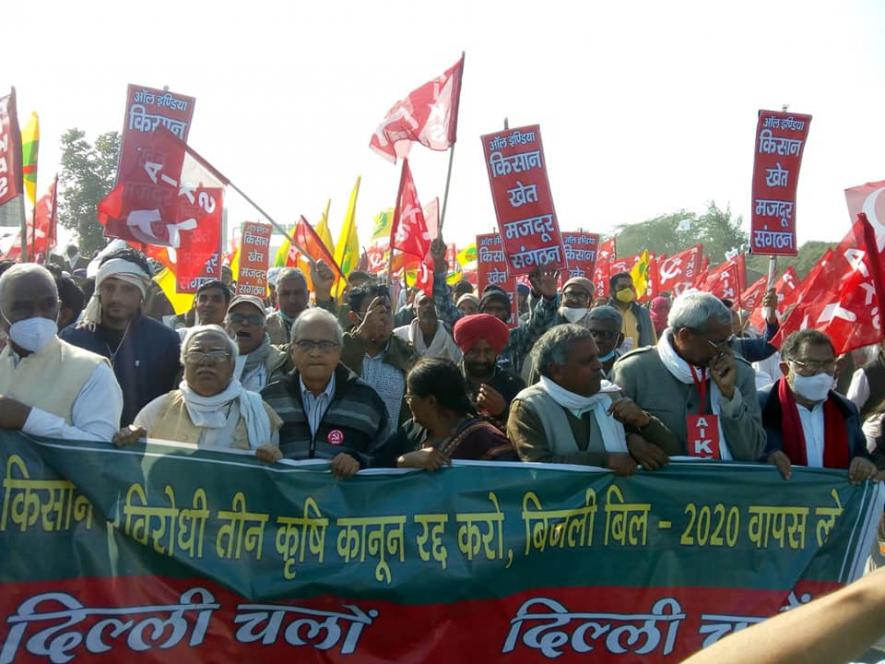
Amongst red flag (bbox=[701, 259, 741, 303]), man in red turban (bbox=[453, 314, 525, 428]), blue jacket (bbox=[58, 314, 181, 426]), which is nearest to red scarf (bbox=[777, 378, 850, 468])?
man in red turban (bbox=[453, 314, 525, 428])

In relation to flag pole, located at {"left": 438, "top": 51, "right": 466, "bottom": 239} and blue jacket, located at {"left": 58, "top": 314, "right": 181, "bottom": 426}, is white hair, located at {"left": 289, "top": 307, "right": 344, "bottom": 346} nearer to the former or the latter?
blue jacket, located at {"left": 58, "top": 314, "right": 181, "bottom": 426}

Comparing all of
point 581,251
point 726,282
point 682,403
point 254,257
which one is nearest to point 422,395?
point 682,403

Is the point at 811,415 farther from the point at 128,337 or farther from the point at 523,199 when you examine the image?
the point at 523,199

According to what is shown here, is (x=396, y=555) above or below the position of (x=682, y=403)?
below

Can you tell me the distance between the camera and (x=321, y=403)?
4.30 metres

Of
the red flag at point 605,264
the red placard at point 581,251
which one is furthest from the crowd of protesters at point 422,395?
the red flag at point 605,264

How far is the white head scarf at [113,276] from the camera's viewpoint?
4660 mm

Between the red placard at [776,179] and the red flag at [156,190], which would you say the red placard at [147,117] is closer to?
the red flag at [156,190]

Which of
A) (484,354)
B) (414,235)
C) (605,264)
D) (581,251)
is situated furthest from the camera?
(605,264)

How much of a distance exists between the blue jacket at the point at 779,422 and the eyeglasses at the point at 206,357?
93.1 inches

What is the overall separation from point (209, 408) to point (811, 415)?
2.71m

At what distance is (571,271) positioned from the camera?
1480cm

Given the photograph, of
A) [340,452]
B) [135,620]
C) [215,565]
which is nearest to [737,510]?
[340,452]

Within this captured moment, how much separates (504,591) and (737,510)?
1053mm
